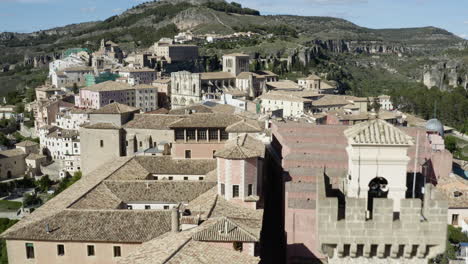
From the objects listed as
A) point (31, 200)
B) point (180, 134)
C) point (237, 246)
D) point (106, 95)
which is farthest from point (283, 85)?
point (237, 246)

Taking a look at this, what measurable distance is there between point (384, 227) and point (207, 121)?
2133 cm

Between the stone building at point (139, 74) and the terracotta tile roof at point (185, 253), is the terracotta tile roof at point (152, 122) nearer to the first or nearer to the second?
the terracotta tile roof at point (185, 253)

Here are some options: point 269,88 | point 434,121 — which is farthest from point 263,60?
point 434,121

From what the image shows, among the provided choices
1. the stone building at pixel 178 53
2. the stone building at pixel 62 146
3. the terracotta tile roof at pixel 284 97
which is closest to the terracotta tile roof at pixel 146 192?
the terracotta tile roof at pixel 284 97

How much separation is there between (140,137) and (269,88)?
143 ft

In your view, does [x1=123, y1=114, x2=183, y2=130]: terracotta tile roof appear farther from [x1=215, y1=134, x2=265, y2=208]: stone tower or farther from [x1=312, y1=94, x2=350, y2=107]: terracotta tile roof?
[x1=312, y1=94, x2=350, y2=107]: terracotta tile roof

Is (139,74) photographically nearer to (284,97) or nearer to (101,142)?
(284,97)

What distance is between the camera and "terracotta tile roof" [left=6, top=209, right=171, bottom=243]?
18.5 m

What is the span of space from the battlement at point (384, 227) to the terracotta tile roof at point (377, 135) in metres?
1.33

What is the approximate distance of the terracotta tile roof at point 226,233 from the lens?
612 inches

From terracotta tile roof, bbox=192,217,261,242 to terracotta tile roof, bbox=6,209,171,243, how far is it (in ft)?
10.4

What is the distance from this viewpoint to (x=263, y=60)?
10144cm

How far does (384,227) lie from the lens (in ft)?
24.6

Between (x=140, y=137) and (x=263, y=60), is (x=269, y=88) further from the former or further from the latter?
(x=140, y=137)
